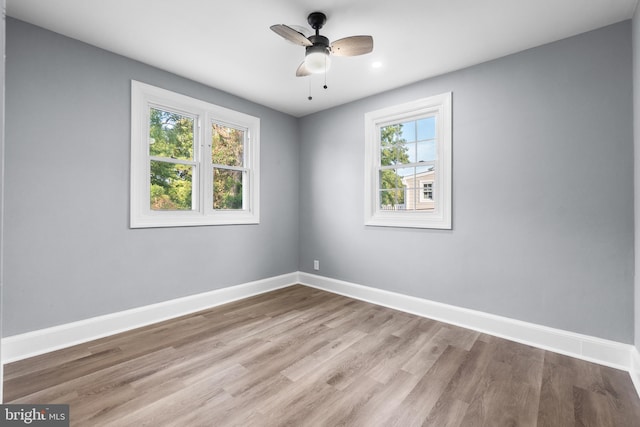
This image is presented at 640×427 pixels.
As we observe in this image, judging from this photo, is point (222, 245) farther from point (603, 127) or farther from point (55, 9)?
point (603, 127)

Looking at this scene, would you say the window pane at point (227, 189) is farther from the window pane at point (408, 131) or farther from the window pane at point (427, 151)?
the window pane at point (427, 151)

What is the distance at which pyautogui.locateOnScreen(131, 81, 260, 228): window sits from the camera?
3107 millimetres

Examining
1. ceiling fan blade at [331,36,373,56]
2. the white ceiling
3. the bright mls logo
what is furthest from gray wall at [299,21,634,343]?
the bright mls logo

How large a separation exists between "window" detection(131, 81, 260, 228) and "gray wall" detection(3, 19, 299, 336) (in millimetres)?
122

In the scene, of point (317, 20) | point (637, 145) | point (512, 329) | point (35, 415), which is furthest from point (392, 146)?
point (35, 415)

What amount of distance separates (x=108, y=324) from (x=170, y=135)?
2.00 metres

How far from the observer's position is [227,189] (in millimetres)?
3963

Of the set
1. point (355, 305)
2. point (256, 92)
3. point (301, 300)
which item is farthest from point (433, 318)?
point (256, 92)

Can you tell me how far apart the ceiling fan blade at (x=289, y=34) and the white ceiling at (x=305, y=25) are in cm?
24

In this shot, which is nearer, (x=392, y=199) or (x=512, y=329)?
(x=512, y=329)

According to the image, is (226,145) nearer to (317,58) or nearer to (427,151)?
(317,58)

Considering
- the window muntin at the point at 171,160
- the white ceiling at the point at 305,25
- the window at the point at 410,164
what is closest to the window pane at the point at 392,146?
the window at the point at 410,164

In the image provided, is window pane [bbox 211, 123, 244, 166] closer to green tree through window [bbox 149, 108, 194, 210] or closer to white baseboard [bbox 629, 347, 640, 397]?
green tree through window [bbox 149, 108, 194, 210]

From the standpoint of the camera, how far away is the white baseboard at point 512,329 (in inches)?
95.6
